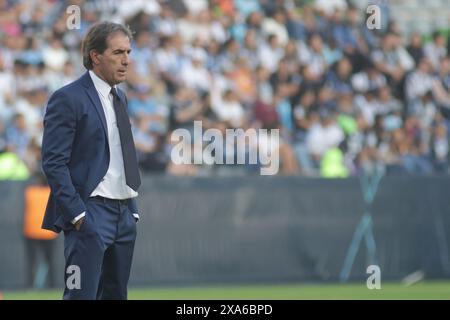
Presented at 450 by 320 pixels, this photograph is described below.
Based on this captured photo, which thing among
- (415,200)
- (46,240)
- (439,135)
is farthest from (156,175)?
(439,135)

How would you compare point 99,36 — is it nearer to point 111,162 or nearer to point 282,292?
point 111,162

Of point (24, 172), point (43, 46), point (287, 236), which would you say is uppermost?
point (43, 46)

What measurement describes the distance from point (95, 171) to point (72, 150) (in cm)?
19

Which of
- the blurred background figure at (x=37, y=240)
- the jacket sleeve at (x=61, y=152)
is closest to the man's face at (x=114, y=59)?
the jacket sleeve at (x=61, y=152)

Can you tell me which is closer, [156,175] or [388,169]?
[156,175]

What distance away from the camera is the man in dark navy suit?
6.21 m

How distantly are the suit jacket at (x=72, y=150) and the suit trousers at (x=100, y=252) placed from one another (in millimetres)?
96

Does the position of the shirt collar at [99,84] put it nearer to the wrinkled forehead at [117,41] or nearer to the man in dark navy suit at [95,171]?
the man in dark navy suit at [95,171]

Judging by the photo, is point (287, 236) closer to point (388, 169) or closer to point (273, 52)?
point (388, 169)

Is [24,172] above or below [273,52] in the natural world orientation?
below

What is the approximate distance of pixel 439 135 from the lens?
61.5 feet
